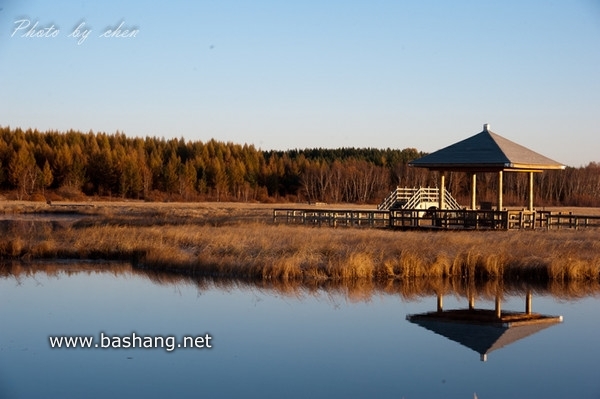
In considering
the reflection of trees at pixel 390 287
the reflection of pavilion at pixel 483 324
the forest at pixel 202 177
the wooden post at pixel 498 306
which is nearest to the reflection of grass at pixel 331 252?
the reflection of trees at pixel 390 287

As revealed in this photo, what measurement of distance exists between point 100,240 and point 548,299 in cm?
1525

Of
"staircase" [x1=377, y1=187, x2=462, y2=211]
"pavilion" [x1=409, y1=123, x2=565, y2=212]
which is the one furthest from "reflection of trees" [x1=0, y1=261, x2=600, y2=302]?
"staircase" [x1=377, y1=187, x2=462, y2=211]

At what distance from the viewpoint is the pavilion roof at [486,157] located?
3394 cm

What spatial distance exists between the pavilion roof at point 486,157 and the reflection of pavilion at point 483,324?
49.6 ft

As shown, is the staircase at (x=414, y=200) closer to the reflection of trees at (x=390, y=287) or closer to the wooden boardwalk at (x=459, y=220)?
the wooden boardwalk at (x=459, y=220)

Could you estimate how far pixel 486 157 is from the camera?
34.5 metres

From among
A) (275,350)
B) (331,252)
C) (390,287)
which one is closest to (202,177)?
(331,252)

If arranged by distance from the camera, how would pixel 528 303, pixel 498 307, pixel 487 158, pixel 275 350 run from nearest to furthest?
pixel 275 350
pixel 498 307
pixel 528 303
pixel 487 158

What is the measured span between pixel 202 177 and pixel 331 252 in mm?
68700

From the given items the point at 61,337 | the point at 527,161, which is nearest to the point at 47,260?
the point at 61,337

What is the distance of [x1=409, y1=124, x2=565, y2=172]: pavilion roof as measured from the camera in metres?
33.9

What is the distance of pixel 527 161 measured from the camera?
3484cm

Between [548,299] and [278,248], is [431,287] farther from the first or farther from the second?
[278,248]

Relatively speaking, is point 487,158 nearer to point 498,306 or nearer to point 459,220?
point 459,220
